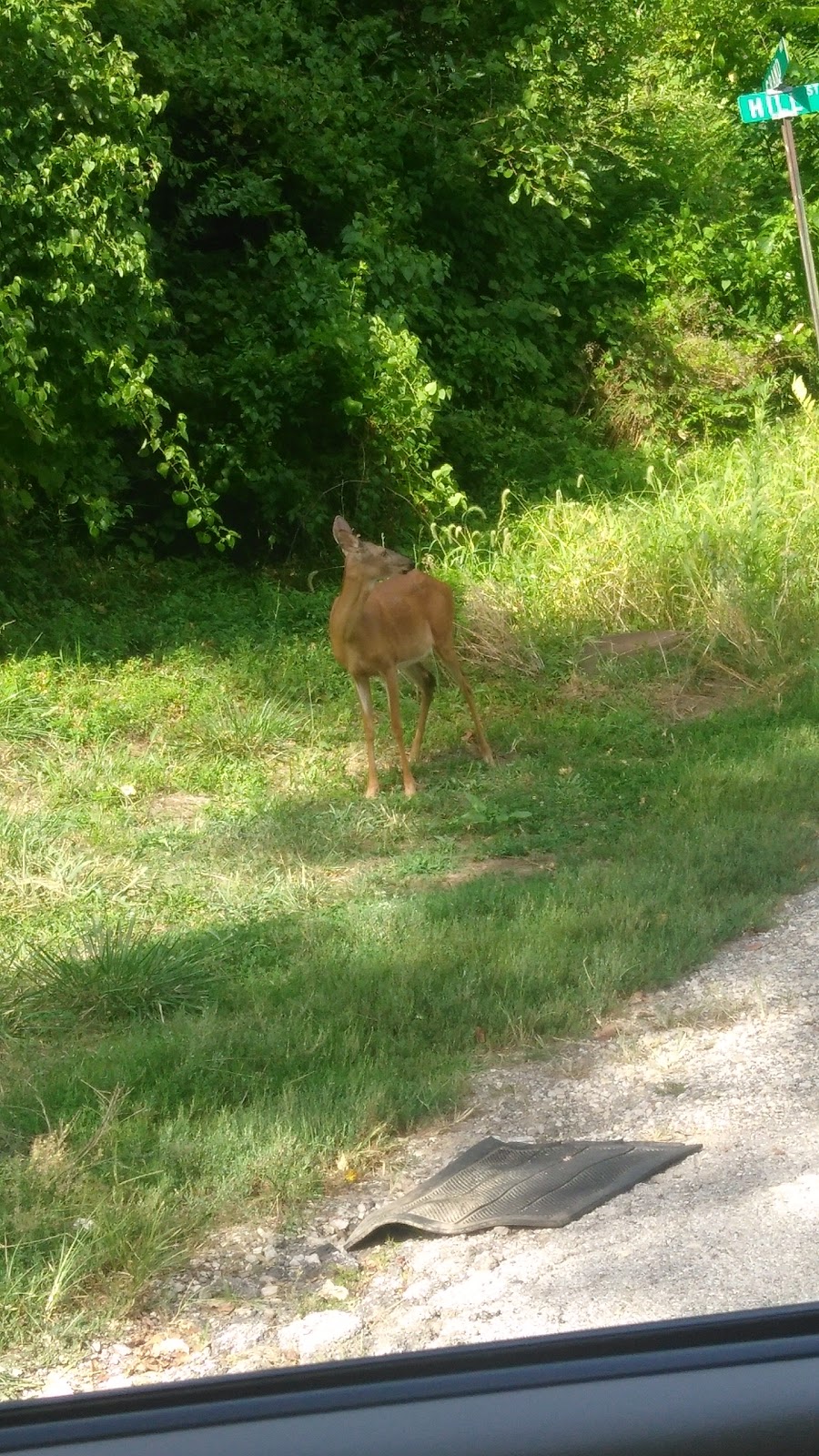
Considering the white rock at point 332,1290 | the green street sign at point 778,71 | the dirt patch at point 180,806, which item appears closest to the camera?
the white rock at point 332,1290

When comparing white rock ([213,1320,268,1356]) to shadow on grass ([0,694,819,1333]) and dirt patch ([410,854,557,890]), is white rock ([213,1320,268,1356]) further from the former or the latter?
dirt patch ([410,854,557,890])

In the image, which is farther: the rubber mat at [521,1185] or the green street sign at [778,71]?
the green street sign at [778,71]

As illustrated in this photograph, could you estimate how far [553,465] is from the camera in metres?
14.0

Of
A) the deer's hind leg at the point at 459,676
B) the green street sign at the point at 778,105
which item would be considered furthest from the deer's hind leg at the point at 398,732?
the green street sign at the point at 778,105

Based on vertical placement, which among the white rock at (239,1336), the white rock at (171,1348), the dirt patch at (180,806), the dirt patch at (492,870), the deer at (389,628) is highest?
the deer at (389,628)

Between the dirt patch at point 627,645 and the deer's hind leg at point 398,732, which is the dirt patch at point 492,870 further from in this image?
the dirt patch at point 627,645

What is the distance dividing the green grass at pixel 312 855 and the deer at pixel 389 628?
1.08ft

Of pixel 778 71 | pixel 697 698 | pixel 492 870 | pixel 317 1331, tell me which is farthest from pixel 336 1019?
pixel 778 71

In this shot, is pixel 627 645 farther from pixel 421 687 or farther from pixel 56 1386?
Answer: pixel 56 1386

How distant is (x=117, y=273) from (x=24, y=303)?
61 centimetres

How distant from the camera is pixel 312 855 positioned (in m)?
6.97

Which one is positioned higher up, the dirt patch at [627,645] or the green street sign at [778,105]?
the green street sign at [778,105]

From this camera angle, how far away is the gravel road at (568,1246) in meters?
3.39

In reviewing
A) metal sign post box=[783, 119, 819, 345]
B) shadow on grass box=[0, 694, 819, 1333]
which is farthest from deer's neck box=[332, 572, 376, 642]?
metal sign post box=[783, 119, 819, 345]
